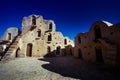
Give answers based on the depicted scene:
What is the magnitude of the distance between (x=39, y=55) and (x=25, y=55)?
3.11m

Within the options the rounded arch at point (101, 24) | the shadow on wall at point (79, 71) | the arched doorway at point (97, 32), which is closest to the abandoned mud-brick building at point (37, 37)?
the shadow on wall at point (79, 71)

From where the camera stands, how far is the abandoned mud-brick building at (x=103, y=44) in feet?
29.2

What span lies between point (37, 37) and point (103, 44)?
48.5 feet

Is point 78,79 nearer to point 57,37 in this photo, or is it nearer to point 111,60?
point 111,60

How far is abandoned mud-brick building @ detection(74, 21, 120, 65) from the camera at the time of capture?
8.91 metres

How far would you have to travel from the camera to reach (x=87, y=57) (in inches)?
540

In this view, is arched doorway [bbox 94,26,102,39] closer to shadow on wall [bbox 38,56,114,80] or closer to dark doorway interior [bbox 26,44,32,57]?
shadow on wall [bbox 38,56,114,80]

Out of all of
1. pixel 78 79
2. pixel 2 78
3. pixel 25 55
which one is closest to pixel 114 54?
pixel 78 79

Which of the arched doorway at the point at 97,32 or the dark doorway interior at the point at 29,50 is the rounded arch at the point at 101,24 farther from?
the dark doorway interior at the point at 29,50

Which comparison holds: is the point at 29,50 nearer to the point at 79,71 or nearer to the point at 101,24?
the point at 79,71

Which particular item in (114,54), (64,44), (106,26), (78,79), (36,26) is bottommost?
(78,79)

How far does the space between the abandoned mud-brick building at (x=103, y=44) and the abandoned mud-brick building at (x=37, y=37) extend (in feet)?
31.2

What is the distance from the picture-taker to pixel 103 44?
10.2 meters

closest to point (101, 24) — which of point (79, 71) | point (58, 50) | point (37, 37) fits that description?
point (79, 71)
